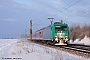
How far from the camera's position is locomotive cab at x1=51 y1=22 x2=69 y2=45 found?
93.1 ft

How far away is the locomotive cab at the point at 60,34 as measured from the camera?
2837 centimetres

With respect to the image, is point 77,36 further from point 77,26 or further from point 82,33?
point 77,26

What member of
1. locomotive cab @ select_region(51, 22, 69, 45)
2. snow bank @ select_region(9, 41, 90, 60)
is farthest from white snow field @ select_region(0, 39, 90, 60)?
locomotive cab @ select_region(51, 22, 69, 45)

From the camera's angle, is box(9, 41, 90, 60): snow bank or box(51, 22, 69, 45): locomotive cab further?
box(51, 22, 69, 45): locomotive cab

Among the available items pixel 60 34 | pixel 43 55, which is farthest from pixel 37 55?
pixel 60 34

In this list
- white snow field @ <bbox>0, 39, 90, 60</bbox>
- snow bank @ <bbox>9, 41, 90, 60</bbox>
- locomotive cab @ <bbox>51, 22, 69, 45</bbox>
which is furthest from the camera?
locomotive cab @ <bbox>51, 22, 69, 45</bbox>

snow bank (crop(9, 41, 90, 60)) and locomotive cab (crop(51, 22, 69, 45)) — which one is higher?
locomotive cab (crop(51, 22, 69, 45))

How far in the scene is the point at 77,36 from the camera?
63844 mm

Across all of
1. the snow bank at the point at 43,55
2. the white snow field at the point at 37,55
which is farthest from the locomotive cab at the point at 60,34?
the snow bank at the point at 43,55

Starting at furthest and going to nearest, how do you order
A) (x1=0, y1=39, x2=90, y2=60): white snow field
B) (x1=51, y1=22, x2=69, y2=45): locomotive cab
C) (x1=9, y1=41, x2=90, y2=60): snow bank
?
(x1=51, y1=22, x2=69, y2=45): locomotive cab → (x1=0, y1=39, x2=90, y2=60): white snow field → (x1=9, y1=41, x2=90, y2=60): snow bank

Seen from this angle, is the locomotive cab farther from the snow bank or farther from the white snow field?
the snow bank

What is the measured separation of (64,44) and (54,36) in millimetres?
2300

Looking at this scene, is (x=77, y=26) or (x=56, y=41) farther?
(x=77, y=26)

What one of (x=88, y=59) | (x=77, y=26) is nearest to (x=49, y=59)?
(x=88, y=59)
